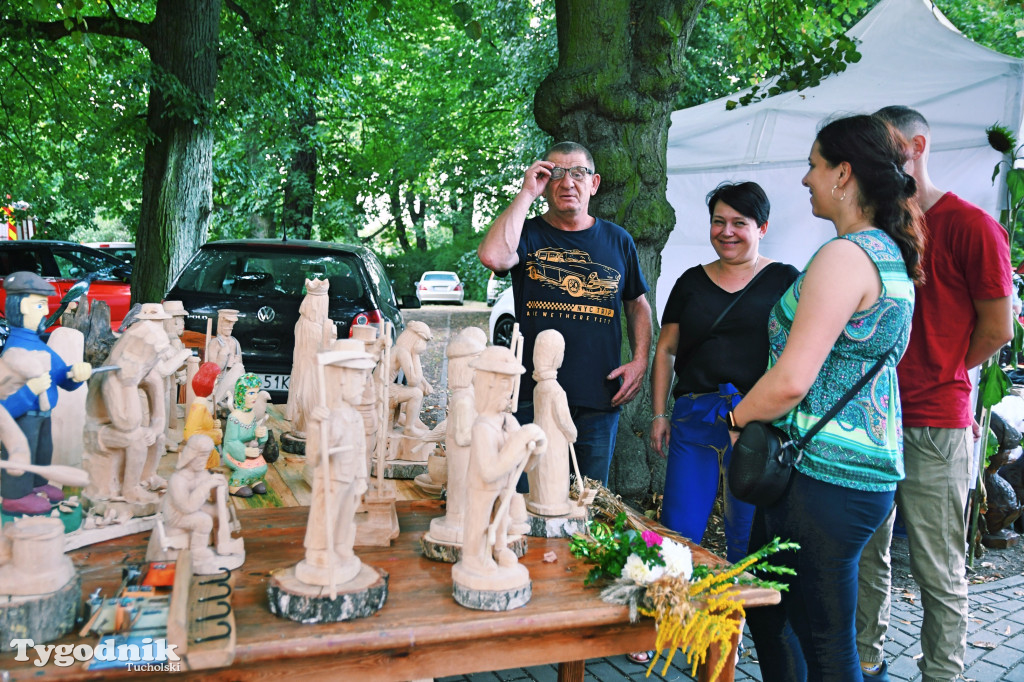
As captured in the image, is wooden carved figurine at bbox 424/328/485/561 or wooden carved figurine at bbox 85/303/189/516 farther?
wooden carved figurine at bbox 85/303/189/516

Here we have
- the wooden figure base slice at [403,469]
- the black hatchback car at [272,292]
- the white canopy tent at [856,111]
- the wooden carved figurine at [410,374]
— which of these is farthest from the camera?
the black hatchback car at [272,292]

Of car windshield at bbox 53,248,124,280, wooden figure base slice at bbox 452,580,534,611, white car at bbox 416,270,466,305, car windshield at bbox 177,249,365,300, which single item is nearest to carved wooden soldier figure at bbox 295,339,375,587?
wooden figure base slice at bbox 452,580,534,611

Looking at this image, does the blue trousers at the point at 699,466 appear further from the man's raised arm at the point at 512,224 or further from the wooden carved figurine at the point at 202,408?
the wooden carved figurine at the point at 202,408

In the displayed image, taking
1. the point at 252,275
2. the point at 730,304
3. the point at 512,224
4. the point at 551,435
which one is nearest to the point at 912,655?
the point at 730,304

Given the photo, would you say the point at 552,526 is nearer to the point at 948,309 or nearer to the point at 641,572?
the point at 641,572

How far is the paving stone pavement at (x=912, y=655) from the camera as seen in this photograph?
3.12 meters

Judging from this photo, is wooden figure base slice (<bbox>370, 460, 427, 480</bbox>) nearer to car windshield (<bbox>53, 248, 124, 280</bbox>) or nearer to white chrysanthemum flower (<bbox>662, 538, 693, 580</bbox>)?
white chrysanthemum flower (<bbox>662, 538, 693, 580</bbox>)

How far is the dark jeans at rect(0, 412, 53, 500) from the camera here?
1.84 meters

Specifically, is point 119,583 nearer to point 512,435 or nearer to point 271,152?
point 512,435

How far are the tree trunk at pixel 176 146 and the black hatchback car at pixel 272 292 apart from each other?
5.09 ft

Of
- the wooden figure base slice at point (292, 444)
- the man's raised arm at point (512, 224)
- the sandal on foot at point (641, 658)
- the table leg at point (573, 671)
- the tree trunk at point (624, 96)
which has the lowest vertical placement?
the sandal on foot at point (641, 658)

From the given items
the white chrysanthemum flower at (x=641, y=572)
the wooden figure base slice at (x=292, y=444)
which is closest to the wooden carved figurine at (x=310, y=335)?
the wooden figure base slice at (x=292, y=444)

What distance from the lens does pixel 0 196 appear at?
9.76m

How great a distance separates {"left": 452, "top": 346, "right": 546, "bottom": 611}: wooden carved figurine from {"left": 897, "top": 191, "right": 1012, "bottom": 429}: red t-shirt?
4.72ft
